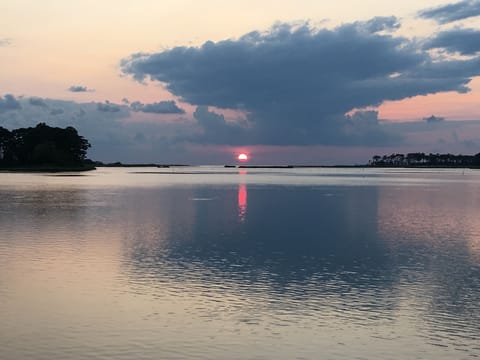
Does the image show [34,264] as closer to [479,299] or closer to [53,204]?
[479,299]

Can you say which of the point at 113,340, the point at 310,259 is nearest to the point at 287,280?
the point at 310,259

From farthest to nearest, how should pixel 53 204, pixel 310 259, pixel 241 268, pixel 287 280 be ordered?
pixel 53 204, pixel 310 259, pixel 241 268, pixel 287 280

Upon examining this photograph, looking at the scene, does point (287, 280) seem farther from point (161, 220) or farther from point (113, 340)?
point (161, 220)

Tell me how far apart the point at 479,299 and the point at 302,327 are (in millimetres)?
9648

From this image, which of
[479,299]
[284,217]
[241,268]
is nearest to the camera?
[479,299]

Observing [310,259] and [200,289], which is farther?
[310,259]

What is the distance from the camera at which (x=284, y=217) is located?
207 ft

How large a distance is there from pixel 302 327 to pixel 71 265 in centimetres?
1704

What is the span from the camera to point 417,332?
20.3 metres

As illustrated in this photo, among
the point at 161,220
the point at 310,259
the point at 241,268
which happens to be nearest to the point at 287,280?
the point at 241,268

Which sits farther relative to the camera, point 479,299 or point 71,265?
point 71,265

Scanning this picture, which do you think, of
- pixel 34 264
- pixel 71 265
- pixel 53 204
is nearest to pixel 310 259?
pixel 71 265

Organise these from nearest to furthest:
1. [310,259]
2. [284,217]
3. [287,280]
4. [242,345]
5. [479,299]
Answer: [242,345] → [479,299] → [287,280] → [310,259] → [284,217]

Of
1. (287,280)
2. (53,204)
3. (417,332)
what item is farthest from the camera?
(53,204)
